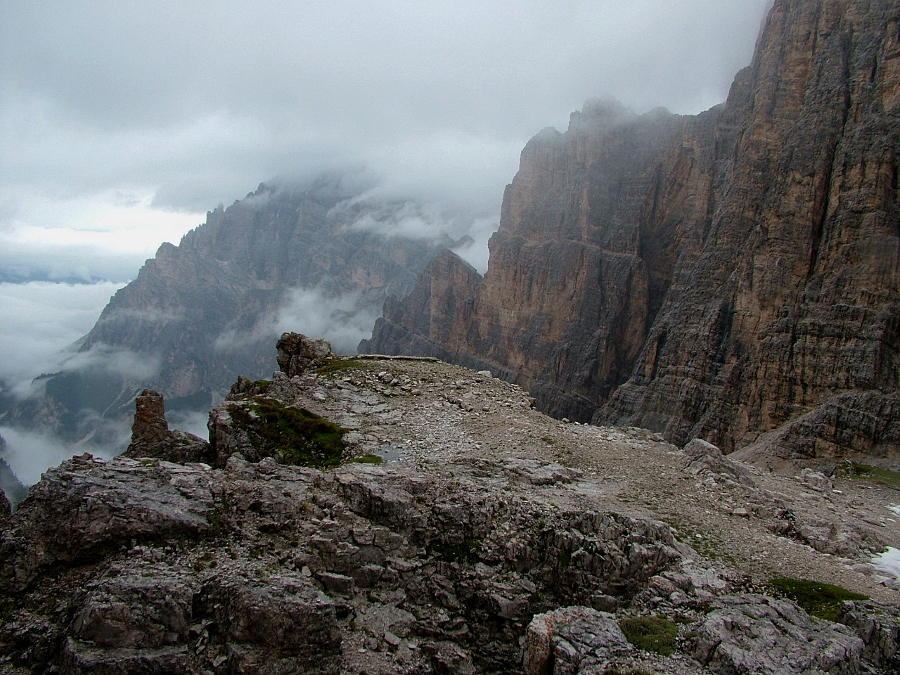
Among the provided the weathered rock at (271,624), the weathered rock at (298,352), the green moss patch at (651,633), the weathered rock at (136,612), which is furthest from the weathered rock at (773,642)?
the weathered rock at (298,352)

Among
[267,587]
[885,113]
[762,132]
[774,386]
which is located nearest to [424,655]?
[267,587]

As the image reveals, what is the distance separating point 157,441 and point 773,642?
2183 centimetres

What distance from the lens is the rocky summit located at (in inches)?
470

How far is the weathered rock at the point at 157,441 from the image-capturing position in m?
21.8

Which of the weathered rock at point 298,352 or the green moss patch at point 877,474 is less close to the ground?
the weathered rock at point 298,352

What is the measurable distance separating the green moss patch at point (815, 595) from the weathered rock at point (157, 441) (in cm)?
1929

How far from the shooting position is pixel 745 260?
2359 inches

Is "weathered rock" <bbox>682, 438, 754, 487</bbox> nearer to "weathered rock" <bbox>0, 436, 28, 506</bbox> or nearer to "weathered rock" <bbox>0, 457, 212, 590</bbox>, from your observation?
"weathered rock" <bbox>0, 457, 212, 590</bbox>

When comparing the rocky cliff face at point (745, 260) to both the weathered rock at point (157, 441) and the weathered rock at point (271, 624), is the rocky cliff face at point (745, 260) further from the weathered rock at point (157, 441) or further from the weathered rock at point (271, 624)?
the weathered rock at point (157, 441)

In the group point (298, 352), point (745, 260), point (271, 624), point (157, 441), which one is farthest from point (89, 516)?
point (745, 260)

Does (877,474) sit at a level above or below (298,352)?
below

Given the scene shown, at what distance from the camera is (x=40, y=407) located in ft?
568

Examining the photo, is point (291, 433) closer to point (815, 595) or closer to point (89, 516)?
point (89, 516)

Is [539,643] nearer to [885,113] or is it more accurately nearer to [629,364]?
[885,113]
